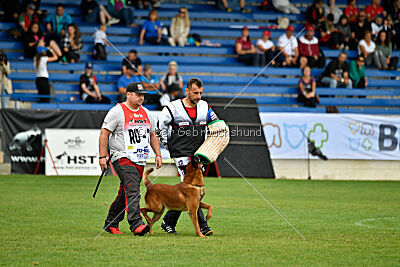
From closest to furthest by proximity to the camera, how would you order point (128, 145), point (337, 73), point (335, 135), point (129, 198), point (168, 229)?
point (129, 198) < point (128, 145) < point (168, 229) < point (335, 135) < point (337, 73)

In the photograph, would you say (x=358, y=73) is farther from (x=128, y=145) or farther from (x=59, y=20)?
(x=128, y=145)

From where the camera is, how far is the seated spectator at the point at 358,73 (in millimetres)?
23828

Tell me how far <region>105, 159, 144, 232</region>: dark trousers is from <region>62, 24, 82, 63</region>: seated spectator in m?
14.3

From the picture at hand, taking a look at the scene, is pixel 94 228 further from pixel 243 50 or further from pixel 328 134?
pixel 243 50

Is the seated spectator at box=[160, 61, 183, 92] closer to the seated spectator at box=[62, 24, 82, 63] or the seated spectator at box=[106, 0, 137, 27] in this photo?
the seated spectator at box=[62, 24, 82, 63]

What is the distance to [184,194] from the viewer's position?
805 centimetres

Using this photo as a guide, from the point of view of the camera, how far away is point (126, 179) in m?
8.23

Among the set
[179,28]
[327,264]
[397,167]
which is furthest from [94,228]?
[179,28]

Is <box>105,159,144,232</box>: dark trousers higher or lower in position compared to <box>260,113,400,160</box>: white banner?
higher

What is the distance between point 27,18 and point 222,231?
50.9 ft

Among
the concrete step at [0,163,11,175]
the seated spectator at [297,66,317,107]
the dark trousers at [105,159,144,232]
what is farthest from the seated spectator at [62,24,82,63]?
the dark trousers at [105,159,144,232]

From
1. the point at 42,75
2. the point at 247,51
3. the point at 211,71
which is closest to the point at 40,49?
the point at 42,75

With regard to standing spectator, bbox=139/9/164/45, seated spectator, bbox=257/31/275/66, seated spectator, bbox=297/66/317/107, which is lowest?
seated spectator, bbox=297/66/317/107

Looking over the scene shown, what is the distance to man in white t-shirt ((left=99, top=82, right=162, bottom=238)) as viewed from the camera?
8242mm
